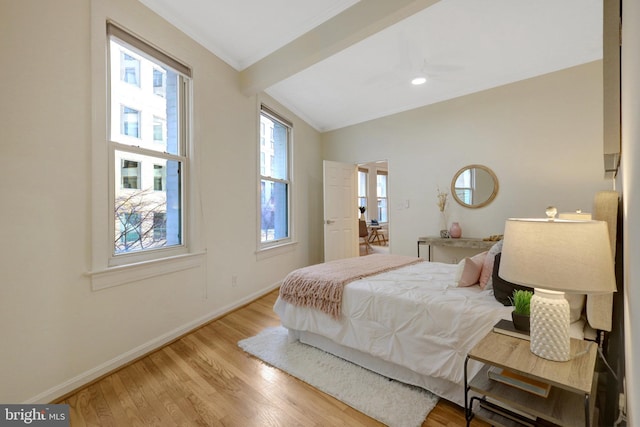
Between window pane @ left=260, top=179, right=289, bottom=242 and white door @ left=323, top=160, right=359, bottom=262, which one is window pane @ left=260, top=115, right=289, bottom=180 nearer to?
window pane @ left=260, top=179, right=289, bottom=242

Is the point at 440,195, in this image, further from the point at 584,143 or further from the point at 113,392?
the point at 113,392

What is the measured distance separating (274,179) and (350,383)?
114 inches

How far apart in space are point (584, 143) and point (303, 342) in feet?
12.3

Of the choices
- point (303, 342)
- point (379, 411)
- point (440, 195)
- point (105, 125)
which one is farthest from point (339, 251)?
point (105, 125)

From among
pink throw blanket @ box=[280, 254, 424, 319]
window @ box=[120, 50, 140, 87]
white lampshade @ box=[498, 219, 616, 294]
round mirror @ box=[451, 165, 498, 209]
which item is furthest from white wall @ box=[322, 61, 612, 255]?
window @ box=[120, 50, 140, 87]

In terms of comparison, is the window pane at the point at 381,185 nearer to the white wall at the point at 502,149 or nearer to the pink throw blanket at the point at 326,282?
the white wall at the point at 502,149

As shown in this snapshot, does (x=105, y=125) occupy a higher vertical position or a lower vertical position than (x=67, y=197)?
higher

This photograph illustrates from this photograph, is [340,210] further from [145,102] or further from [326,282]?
[145,102]

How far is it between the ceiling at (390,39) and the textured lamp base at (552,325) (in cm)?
203

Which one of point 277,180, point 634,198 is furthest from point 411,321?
point 277,180

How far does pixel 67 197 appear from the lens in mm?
1808

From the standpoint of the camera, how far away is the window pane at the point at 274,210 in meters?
3.97

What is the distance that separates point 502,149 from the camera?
3703 millimetres

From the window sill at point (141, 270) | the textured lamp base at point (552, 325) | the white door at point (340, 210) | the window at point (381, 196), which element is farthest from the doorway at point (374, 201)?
the textured lamp base at point (552, 325)
